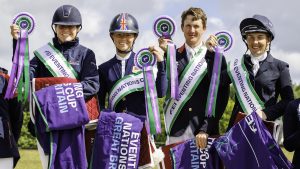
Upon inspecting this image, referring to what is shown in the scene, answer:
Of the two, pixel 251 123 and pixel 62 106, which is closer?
pixel 62 106

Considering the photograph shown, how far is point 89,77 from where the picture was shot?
6.31 meters

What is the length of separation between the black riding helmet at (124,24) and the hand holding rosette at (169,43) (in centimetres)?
23

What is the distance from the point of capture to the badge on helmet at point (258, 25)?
634 centimetres

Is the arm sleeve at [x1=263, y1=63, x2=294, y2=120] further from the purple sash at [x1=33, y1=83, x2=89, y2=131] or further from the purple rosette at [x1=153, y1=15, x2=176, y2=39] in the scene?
the purple sash at [x1=33, y1=83, x2=89, y2=131]

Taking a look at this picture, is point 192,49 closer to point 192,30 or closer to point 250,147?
point 192,30

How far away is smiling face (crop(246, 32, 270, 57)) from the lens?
6371mm

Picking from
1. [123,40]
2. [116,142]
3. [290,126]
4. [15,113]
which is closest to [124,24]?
[123,40]

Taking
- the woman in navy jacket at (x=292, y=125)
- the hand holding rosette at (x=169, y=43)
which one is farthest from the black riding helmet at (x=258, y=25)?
the woman in navy jacket at (x=292, y=125)

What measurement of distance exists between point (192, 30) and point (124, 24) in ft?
2.50

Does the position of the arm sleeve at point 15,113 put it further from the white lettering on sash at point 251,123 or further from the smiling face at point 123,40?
the white lettering on sash at point 251,123

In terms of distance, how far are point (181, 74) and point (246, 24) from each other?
0.91 meters

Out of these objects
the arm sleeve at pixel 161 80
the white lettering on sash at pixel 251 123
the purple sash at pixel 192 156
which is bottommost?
the purple sash at pixel 192 156

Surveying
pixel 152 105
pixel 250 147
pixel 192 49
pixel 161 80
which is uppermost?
pixel 192 49

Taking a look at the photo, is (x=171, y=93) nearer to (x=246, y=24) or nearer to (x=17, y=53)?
(x=246, y=24)
